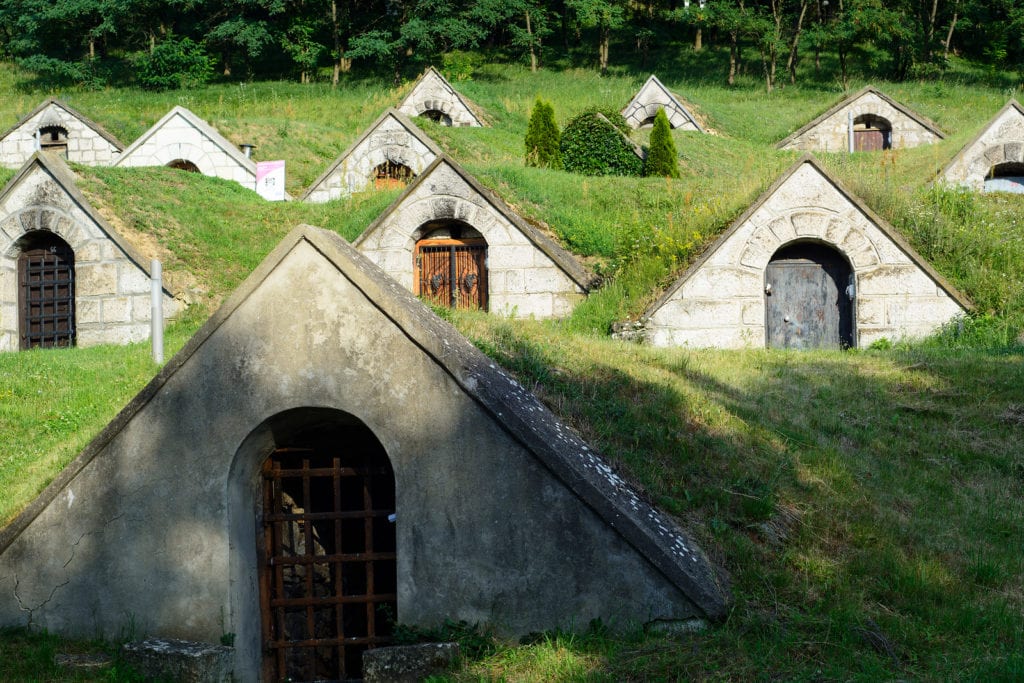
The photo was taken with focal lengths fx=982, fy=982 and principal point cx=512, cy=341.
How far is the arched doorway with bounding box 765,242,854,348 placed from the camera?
52.2 ft

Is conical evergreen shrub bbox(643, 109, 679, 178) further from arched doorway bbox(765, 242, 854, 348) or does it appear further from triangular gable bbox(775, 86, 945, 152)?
triangular gable bbox(775, 86, 945, 152)

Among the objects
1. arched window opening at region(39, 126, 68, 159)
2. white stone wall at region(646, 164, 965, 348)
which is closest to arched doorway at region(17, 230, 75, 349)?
white stone wall at region(646, 164, 965, 348)

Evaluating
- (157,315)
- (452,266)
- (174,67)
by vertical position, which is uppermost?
(174,67)

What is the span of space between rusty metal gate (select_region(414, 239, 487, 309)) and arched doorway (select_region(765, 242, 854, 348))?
5231mm

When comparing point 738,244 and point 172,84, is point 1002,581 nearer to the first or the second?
point 738,244

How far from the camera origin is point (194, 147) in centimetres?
2495

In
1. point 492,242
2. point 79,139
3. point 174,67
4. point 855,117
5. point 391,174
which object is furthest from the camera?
point 174,67

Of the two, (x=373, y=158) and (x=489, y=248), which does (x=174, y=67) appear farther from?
(x=489, y=248)

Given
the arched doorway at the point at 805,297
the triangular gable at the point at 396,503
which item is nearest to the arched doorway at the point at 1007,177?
the arched doorway at the point at 805,297

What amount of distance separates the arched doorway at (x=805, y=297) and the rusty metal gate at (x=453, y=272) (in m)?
5.23

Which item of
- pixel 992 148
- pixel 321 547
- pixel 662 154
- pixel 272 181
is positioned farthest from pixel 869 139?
pixel 321 547

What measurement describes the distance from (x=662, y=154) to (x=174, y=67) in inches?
1246

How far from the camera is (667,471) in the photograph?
7812mm

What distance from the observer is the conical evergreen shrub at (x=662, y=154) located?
874 inches
